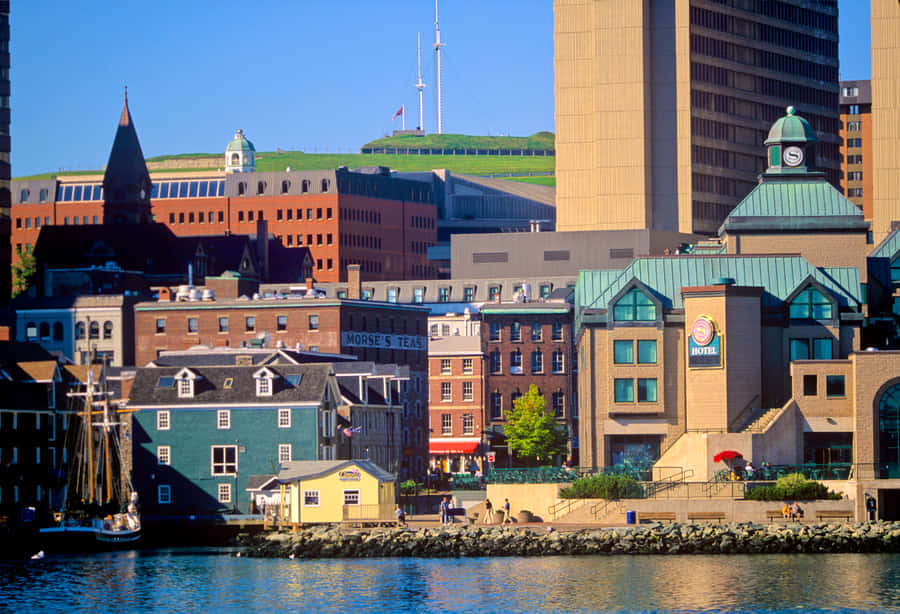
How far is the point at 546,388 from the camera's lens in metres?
180

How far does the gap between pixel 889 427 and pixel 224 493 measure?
1797 inches

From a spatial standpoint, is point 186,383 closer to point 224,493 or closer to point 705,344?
point 224,493

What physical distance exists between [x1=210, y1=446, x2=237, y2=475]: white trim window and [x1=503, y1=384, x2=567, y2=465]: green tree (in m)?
35.1

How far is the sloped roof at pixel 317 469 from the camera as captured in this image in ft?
414

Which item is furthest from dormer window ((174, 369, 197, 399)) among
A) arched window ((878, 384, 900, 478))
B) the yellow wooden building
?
arched window ((878, 384, 900, 478))

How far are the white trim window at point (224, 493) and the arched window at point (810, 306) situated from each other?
39993 mm

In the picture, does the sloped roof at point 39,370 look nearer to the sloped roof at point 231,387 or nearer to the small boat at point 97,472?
the small boat at point 97,472

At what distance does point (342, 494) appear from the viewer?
415 feet

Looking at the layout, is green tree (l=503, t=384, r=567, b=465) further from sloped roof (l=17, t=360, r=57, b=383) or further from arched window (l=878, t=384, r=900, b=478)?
arched window (l=878, t=384, r=900, b=478)

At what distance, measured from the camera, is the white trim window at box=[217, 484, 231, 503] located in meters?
139

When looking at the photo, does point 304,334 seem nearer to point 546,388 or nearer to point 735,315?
point 546,388

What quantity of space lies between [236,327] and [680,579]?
88.4 metres

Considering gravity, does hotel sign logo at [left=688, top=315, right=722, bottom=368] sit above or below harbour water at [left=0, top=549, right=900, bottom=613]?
above

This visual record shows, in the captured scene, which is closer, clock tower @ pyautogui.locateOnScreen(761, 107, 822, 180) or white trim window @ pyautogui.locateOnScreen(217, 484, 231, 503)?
white trim window @ pyautogui.locateOnScreen(217, 484, 231, 503)
